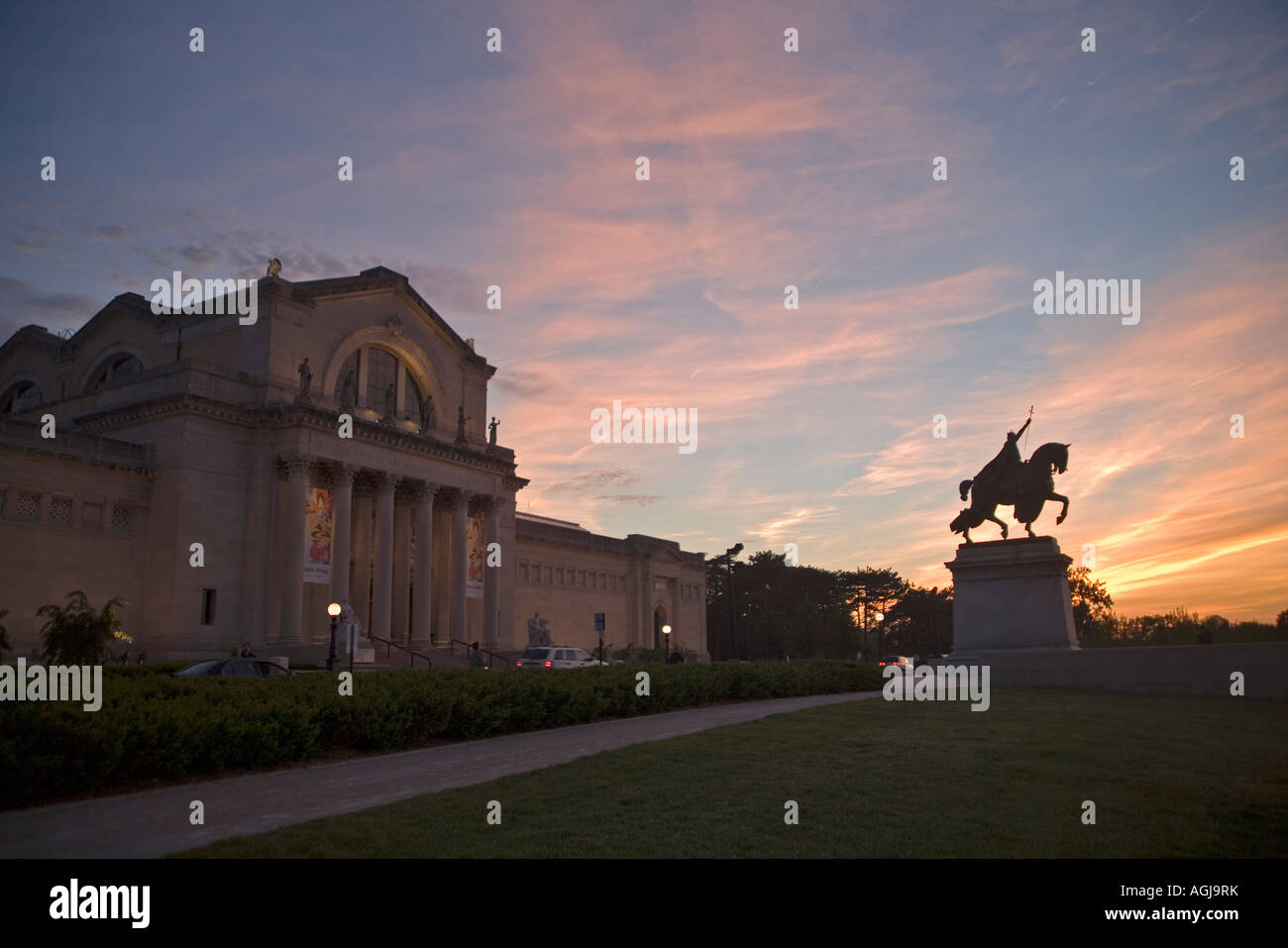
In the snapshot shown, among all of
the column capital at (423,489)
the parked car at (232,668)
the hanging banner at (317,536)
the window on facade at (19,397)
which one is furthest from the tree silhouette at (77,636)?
the window on facade at (19,397)

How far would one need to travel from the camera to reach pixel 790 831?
10477mm

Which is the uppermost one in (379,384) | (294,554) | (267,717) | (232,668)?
(379,384)

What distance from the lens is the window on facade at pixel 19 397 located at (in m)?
56.1

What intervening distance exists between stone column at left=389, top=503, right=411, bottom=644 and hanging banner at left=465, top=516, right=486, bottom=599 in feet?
10.7

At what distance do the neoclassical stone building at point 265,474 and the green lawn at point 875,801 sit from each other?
3029cm

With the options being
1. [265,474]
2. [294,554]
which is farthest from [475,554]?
[265,474]

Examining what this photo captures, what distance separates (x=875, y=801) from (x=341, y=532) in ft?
125

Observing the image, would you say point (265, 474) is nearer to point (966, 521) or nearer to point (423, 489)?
point (423, 489)

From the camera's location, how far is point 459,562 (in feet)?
175

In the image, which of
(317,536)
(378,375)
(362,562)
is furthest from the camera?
(378,375)

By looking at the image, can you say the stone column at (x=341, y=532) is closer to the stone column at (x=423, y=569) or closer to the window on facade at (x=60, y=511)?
the stone column at (x=423, y=569)

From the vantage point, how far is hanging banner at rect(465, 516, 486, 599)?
5381 centimetres

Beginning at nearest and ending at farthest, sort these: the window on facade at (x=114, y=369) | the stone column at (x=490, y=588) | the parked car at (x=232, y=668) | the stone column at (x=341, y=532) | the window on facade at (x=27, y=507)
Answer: the parked car at (x=232, y=668), the window on facade at (x=27, y=507), the stone column at (x=341, y=532), the window on facade at (x=114, y=369), the stone column at (x=490, y=588)
